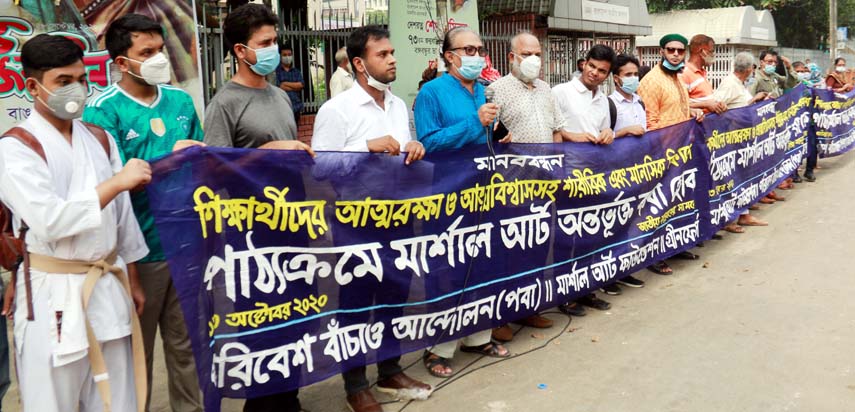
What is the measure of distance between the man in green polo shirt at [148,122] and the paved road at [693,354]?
2.54 ft

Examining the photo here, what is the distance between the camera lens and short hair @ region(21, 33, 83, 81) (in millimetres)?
2492

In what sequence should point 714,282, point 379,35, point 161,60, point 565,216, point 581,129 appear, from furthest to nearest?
point 714,282 < point 581,129 < point 565,216 < point 379,35 < point 161,60

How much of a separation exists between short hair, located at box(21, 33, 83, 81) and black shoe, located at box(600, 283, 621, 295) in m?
4.31

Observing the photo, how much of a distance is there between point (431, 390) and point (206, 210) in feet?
5.36

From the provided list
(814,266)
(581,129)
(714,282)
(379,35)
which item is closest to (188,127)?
(379,35)

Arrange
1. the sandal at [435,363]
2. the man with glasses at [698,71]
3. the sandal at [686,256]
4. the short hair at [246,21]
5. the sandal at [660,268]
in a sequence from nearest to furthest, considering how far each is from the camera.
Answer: the short hair at [246,21] < the sandal at [435,363] < the sandal at [660,268] < the sandal at [686,256] < the man with glasses at [698,71]

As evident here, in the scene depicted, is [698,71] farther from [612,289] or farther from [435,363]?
[435,363]

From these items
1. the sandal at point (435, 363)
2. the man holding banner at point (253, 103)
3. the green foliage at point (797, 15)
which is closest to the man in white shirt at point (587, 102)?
the sandal at point (435, 363)

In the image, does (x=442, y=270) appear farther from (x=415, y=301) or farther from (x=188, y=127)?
(x=188, y=127)

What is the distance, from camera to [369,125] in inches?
152

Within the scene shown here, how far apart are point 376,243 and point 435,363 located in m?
0.93

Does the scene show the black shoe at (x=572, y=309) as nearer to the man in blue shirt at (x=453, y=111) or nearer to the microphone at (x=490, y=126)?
the man in blue shirt at (x=453, y=111)

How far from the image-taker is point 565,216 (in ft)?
16.2

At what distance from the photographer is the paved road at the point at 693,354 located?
150 inches
